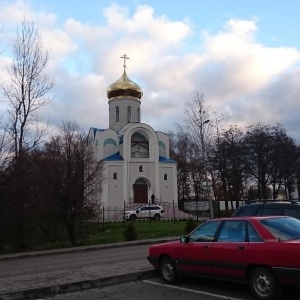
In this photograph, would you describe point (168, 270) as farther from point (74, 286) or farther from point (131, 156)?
point (131, 156)

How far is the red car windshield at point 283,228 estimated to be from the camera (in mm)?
7539

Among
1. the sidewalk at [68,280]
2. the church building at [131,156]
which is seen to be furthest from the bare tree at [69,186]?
the church building at [131,156]

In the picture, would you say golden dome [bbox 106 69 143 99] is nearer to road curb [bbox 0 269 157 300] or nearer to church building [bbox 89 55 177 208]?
church building [bbox 89 55 177 208]

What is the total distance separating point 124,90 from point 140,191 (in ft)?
46.5

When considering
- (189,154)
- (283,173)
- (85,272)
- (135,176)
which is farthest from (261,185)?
(85,272)

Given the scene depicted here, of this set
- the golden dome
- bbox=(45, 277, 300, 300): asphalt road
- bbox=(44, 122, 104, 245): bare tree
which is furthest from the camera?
the golden dome

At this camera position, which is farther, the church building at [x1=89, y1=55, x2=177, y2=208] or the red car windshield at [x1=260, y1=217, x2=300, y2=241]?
the church building at [x1=89, y1=55, x2=177, y2=208]

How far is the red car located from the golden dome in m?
49.5

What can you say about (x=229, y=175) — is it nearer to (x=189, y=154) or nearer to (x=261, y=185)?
A: (x=261, y=185)

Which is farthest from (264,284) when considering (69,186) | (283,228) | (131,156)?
(131,156)

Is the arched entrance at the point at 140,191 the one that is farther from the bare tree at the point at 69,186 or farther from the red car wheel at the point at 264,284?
the red car wheel at the point at 264,284

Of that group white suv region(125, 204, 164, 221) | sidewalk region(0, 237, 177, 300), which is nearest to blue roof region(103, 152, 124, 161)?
white suv region(125, 204, 164, 221)

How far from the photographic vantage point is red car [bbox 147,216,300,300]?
709cm

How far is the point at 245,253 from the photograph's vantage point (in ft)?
25.1
